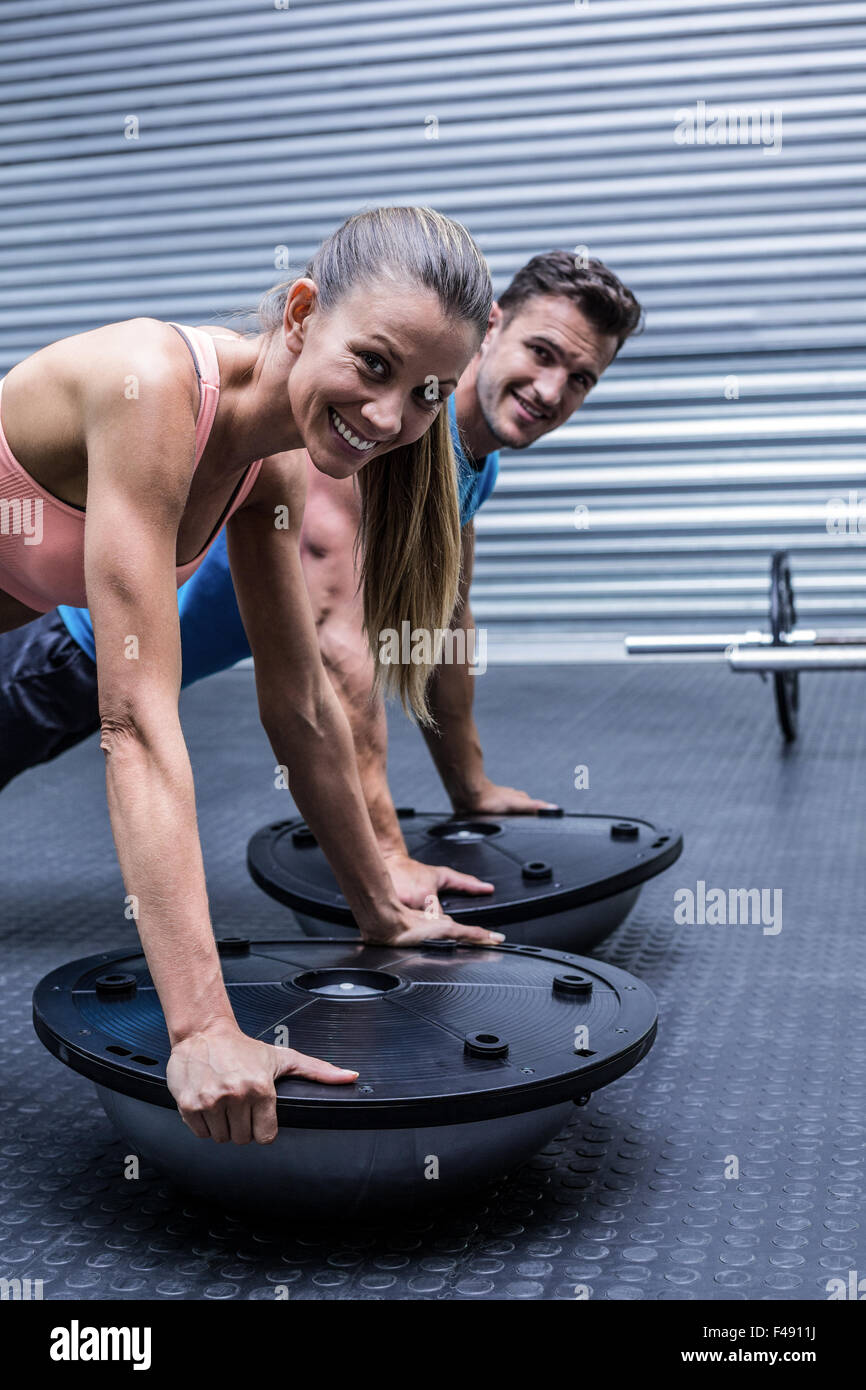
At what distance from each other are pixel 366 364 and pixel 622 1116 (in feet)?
3.16

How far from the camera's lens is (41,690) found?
236 cm

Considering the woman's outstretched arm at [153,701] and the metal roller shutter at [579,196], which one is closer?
the woman's outstretched arm at [153,701]

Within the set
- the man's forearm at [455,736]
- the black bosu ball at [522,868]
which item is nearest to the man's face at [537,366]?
the man's forearm at [455,736]

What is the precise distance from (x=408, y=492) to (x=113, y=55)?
16.8 feet

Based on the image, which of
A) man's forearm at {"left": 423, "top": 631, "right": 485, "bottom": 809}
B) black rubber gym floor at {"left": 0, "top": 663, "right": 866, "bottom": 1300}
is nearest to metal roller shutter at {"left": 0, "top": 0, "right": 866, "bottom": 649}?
black rubber gym floor at {"left": 0, "top": 663, "right": 866, "bottom": 1300}

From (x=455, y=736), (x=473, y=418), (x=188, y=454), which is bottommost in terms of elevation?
(x=455, y=736)

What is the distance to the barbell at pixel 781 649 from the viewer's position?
10.2 ft

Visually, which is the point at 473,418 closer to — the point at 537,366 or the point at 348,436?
the point at 537,366

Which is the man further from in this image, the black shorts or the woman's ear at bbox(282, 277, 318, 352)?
the woman's ear at bbox(282, 277, 318, 352)

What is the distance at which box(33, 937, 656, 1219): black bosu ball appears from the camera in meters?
1.29

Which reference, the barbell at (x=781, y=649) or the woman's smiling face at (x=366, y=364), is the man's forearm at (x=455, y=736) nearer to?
the barbell at (x=781, y=649)

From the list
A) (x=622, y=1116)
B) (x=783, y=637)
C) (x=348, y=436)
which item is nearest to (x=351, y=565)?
(x=348, y=436)
